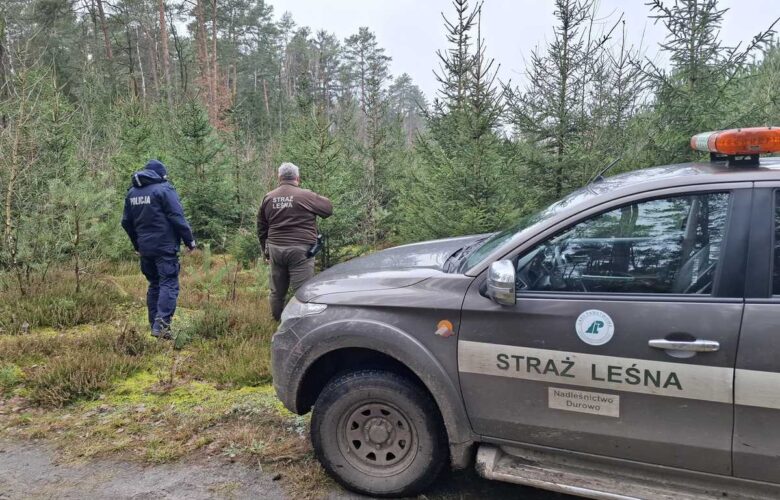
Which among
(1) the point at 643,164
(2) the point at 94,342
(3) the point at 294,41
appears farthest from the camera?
(3) the point at 294,41

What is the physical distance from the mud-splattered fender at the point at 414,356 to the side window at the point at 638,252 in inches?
26.9

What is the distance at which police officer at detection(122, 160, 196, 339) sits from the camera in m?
5.84

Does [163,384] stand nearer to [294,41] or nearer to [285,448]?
[285,448]

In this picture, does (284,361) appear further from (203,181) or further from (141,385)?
(203,181)

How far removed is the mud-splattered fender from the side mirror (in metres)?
0.54

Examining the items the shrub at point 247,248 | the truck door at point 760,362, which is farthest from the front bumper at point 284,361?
the shrub at point 247,248

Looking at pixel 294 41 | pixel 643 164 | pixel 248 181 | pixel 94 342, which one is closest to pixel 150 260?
pixel 94 342

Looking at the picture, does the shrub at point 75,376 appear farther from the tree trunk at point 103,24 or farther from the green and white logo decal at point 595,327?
the tree trunk at point 103,24

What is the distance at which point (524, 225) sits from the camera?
122 inches

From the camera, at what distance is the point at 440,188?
7.65 meters

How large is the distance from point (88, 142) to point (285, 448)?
41.5ft

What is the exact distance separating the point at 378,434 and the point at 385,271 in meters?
1.02

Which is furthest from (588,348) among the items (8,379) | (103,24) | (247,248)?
(103,24)

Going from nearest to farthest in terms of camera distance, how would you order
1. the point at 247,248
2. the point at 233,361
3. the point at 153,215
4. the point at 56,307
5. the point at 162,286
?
the point at 233,361 → the point at 153,215 → the point at 162,286 → the point at 56,307 → the point at 247,248
